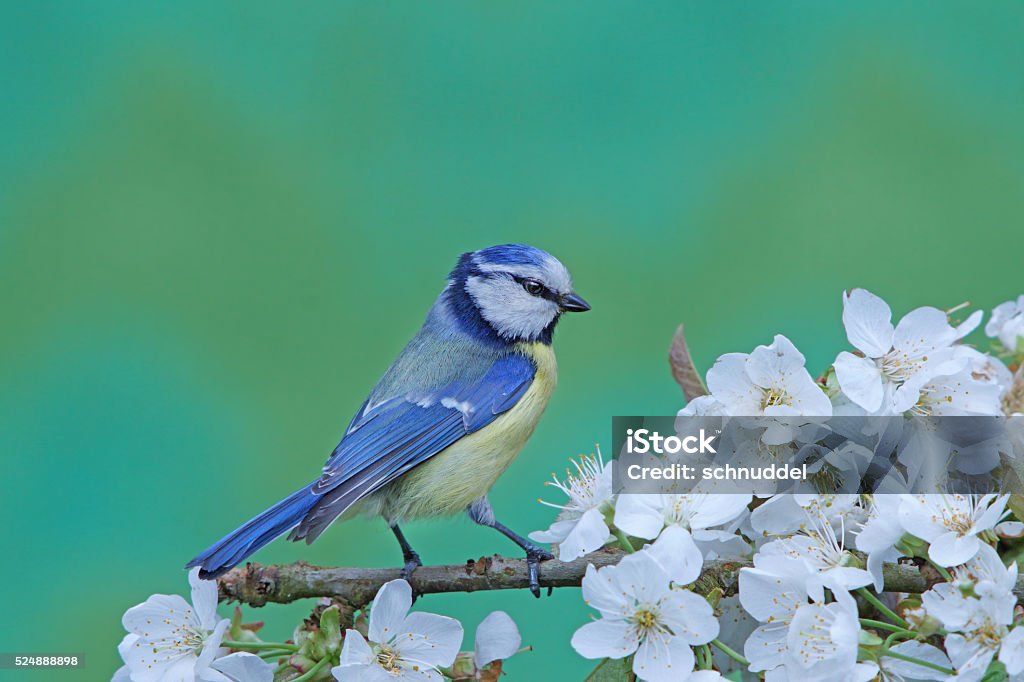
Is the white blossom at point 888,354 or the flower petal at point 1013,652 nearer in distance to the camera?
the flower petal at point 1013,652

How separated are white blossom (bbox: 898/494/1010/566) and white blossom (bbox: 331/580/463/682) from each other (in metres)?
0.27

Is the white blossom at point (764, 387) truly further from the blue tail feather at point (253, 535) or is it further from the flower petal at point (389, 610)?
the blue tail feather at point (253, 535)

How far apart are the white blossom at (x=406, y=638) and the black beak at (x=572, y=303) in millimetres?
547

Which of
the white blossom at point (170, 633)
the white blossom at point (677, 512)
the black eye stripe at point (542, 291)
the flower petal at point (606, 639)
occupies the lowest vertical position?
the flower petal at point (606, 639)

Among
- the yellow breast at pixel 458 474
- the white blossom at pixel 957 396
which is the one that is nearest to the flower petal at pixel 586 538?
the white blossom at pixel 957 396

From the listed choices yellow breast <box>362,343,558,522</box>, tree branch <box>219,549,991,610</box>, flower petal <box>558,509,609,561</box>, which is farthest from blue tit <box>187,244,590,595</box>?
flower petal <box>558,509,609,561</box>

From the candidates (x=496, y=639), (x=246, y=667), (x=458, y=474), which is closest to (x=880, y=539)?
(x=496, y=639)

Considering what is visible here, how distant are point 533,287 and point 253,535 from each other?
18.2 inches

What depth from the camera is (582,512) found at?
686mm

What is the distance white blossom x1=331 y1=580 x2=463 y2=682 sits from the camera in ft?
2.03

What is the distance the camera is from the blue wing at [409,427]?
899mm

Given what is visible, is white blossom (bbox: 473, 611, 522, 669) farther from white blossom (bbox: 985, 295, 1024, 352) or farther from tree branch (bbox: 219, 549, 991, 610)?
white blossom (bbox: 985, 295, 1024, 352)

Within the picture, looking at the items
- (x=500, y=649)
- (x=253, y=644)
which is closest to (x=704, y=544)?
(x=500, y=649)

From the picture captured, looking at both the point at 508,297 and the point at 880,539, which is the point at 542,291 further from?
the point at 880,539
